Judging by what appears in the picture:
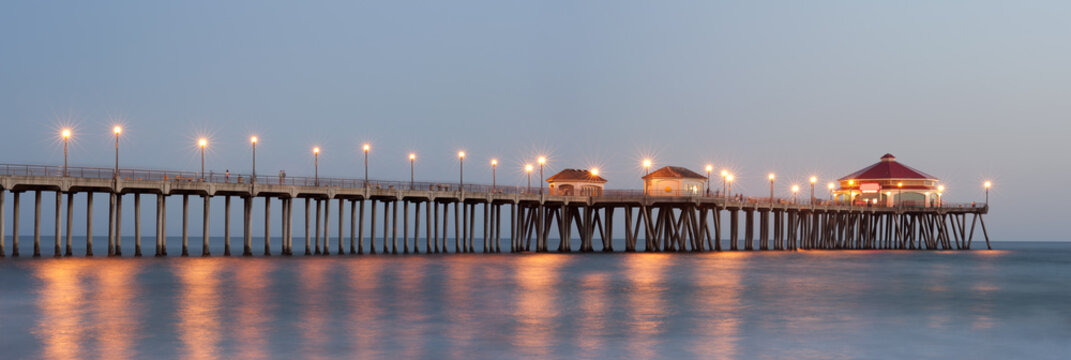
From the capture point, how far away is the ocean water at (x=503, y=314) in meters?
23.4

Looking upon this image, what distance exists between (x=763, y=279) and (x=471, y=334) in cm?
2798

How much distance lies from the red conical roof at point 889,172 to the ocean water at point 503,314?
198 ft

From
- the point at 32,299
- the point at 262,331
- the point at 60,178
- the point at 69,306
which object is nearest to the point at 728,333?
the point at 262,331

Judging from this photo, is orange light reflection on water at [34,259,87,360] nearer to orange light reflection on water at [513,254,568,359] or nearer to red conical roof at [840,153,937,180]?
orange light reflection on water at [513,254,568,359]

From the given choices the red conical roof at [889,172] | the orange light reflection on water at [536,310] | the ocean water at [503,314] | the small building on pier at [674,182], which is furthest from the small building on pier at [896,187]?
the orange light reflection on water at [536,310]

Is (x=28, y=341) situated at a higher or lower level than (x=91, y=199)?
lower

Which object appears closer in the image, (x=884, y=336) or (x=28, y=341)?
(x=28, y=341)

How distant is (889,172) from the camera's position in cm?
11369

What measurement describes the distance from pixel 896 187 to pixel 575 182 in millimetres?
44050

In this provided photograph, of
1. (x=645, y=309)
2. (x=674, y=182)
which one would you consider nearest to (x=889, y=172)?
(x=674, y=182)

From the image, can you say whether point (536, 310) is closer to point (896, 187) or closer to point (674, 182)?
point (674, 182)

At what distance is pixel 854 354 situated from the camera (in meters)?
23.5

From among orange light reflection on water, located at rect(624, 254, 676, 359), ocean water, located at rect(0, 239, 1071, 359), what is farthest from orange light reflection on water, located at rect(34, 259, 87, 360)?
orange light reflection on water, located at rect(624, 254, 676, 359)

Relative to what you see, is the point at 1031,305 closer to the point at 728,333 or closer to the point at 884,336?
the point at 884,336
